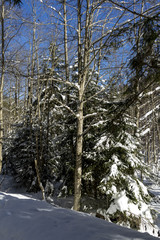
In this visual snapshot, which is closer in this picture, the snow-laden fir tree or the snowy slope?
the snowy slope

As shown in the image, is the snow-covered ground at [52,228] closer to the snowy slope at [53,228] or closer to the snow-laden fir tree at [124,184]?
the snowy slope at [53,228]

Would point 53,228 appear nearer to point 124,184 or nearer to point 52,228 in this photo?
point 52,228

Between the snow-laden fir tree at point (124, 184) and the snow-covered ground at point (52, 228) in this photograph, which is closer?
A: the snow-covered ground at point (52, 228)

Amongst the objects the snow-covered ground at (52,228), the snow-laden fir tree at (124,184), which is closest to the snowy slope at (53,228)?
the snow-covered ground at (52,228)

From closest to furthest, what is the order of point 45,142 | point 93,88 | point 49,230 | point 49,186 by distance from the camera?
A: point 49,230 < point 93,88 < point 49,186 < point 45,142

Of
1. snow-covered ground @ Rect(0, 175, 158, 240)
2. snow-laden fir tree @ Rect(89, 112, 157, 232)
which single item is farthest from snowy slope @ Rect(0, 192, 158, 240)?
snow-laden fir tree @ Rect(89, 112, 157, 232)

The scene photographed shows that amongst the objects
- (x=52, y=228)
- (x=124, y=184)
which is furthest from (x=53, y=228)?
(x=124, y=184)

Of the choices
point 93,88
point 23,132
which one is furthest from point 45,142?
point 93,88

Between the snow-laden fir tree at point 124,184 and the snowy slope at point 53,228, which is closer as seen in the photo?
the snowy slope at point 53,228

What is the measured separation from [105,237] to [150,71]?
276 cm

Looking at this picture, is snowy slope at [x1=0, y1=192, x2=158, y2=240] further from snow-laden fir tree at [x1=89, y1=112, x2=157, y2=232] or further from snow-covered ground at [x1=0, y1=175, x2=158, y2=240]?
snow-laden fir tree at [x1=89, y1=112, x2=157, y2=232]

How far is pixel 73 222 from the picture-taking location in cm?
316

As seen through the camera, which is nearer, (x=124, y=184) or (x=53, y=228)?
(x=53, y=228)

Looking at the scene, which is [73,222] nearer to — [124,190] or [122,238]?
[122,238]
